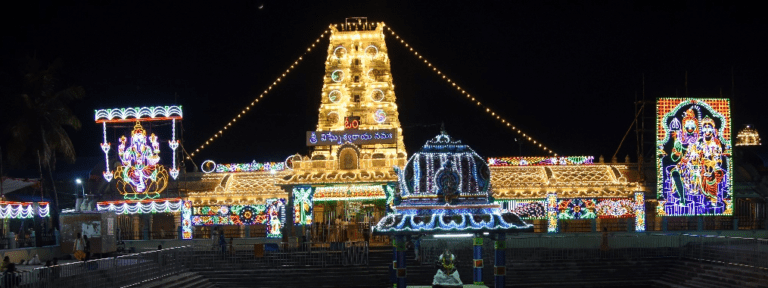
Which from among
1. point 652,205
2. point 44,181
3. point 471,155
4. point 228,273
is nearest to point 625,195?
point 652,205

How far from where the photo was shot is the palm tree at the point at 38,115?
42156mm

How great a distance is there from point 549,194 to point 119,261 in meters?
Result: 18.2

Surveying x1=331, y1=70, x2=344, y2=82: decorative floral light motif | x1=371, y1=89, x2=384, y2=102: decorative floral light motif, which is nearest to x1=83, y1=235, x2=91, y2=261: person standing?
x1=331, y1=70, x2=344, y2=82: decorative floral light motif

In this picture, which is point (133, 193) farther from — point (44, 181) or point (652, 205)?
point (652, 205)

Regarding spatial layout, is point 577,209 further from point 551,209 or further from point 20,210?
point 20,210

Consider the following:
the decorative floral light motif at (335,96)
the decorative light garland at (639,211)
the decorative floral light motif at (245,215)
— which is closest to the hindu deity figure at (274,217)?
the decorative floral light motif at (245,215)

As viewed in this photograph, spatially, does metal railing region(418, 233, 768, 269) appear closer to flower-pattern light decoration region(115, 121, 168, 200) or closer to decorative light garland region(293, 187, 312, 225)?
decorative light garland region(293, 187, 312, 225)

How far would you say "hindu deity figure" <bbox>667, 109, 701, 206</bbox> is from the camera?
39.5 m

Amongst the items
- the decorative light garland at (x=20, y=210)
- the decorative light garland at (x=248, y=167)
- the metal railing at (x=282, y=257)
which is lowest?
the metal railing at (x=282, y=257)

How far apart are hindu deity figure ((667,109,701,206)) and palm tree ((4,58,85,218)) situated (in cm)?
2559

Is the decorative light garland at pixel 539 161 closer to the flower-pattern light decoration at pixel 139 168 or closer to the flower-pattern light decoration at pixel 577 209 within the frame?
the flower-pattern light decoration at pixel 577 209

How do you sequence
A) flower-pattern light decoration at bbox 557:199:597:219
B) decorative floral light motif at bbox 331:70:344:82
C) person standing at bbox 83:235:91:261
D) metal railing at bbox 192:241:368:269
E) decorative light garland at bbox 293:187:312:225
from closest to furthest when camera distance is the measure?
person standing at bbox 83:235:91:261, metal railing at bbox 192:241:368:269, decorative light garland at bbox 293:187:312:225, flower-pattern light decoration at bbox 557:199:597:219, decorative floral light motif at bbox 331:70:344:82

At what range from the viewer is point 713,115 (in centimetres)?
3988

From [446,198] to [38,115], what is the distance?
26.1m
